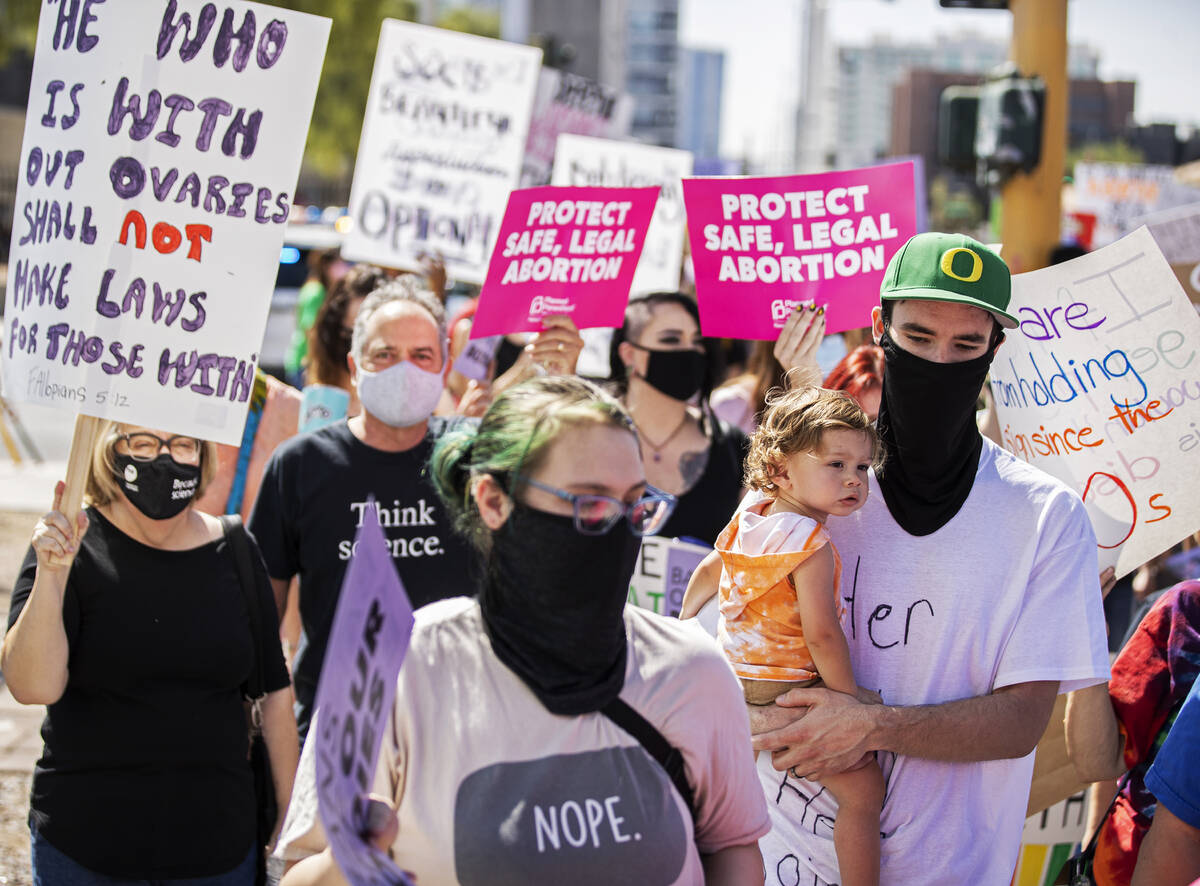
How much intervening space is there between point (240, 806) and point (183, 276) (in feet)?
4.32

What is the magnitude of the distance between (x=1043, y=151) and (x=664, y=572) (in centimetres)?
523

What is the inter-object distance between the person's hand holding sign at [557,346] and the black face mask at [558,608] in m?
2.23

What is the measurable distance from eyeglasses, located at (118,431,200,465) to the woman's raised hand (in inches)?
13.0

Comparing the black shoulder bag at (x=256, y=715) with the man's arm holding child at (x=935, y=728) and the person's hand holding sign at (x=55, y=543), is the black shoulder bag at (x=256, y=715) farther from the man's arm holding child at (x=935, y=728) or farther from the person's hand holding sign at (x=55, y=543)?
the man's arm holding child at (x=935, y=728)

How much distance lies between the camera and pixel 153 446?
126 inches

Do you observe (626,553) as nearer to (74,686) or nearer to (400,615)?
(400,615)

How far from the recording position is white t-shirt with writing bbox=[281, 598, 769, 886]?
1868 mm

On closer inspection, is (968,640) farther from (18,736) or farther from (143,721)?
(18,736)

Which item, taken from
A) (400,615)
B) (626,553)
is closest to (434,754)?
(400,615)

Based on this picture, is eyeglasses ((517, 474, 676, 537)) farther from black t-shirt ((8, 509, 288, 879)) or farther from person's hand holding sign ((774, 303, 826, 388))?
black t-shirt ((8, 509, 288, 879))

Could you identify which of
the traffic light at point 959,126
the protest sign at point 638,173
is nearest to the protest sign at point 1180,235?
the traffic light at point 959,126

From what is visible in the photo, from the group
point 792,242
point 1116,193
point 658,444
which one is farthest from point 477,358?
point 1116,193

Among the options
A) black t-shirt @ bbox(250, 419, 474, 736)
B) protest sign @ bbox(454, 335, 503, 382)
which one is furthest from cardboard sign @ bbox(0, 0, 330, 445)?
protest sign @ bbox(454, 335, 503, 382)

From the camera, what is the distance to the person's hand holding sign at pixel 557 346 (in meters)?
4.22
